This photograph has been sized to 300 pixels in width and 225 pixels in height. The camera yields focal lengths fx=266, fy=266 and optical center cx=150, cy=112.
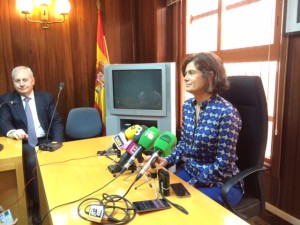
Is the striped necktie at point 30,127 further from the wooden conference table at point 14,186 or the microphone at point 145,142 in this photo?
the microphone at point 145,142

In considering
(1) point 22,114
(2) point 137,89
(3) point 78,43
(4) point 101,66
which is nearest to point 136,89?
(2) point 137,89

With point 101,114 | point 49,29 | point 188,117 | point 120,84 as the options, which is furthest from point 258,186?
point 49,29

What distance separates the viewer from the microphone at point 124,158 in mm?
1191

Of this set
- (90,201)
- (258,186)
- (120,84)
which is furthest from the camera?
(120,84)

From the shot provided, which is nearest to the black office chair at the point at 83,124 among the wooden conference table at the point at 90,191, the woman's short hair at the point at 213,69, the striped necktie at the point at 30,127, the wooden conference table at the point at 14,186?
the striped necktie at the point at 30,127

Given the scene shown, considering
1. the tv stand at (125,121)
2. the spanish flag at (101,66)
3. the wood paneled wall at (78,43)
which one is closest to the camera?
the tv stand at (125,121)

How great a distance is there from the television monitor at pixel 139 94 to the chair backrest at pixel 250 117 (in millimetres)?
1176

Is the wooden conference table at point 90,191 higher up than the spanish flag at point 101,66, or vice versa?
the spanish flag at point 101,66

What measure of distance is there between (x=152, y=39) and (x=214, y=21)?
92cm

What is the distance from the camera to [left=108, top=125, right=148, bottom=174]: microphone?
3.91 feet

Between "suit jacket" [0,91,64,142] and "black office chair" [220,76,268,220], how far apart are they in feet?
5.84

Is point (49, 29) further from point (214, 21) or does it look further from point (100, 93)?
point (214, 21)

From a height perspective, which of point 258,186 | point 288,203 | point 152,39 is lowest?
point 288,203

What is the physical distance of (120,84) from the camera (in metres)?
2.92
